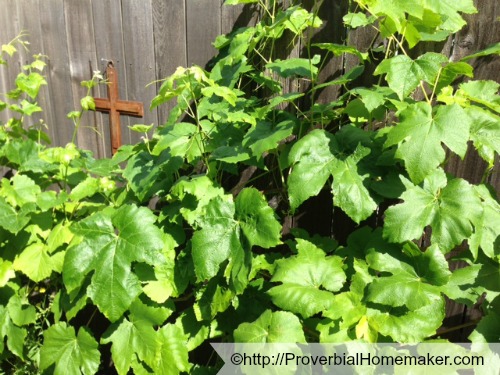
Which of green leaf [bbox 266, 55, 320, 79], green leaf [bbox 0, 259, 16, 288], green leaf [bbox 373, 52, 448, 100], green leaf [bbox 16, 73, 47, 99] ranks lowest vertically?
green leaf [bbox 0, 259, 16, 288]

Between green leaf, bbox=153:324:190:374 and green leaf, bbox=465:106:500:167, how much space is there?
121 centimetres

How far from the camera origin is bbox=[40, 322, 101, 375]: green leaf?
171cm

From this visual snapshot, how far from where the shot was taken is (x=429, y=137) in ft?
3.89

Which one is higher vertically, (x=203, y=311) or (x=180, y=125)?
(x=180, y=125)

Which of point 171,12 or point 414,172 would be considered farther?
point 171,12

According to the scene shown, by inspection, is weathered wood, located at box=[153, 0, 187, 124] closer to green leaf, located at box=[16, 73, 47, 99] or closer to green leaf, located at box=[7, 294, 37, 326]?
green leaf, located at box=[16, 73, 47, 99]

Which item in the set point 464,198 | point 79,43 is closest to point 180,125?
point 464,198

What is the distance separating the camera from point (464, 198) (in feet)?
4.18

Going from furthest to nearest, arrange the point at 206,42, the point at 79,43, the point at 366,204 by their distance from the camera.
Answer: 1. the point at 79,43
2. the point at 206,42
3. the point at 366,204

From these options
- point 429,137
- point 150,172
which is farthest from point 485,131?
point 150,172

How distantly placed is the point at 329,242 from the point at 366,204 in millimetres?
449

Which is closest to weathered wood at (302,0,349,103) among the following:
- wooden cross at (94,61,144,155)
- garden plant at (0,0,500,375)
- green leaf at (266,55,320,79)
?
garden plant at (0,0,500,375)

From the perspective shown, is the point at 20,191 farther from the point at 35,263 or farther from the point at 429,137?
the point at 429,137

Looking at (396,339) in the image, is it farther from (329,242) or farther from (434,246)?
(329,242)
